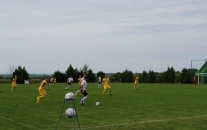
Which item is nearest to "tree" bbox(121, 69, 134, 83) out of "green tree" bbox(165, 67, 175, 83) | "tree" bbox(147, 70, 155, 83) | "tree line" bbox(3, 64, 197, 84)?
"tree line" bbox(3, 64, 197, 84)

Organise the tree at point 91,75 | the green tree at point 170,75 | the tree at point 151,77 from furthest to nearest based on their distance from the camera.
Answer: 1. the tree at point 91,75
2. the tree at point 151,77
3. the green tree at point 170,75

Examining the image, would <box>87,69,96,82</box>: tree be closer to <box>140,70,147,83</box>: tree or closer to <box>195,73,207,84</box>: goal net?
<box>140,70,147,83</box>: tree

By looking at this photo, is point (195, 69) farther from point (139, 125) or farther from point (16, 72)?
point (139, 125)

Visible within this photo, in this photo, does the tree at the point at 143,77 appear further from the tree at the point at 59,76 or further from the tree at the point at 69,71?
the tree at the point at 59,76

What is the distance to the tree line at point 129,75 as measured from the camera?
71056mm

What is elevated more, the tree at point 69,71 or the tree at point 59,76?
the tree at point 69,71

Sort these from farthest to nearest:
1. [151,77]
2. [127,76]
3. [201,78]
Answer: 1. [127,76]
2. [151,77]
3. [201,78]

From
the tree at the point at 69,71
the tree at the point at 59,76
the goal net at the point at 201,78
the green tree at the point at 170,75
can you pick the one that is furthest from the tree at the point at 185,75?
the tree at the point at 59,76

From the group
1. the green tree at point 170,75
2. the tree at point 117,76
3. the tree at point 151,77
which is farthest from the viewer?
the tree at point 117,76

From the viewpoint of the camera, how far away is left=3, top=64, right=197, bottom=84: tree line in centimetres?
7106

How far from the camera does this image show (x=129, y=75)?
8650cm

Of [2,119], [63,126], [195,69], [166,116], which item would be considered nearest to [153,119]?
[166,116]

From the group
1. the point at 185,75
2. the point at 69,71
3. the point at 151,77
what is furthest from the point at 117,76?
the point at 185,75

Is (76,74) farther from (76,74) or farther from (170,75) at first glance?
(170,75)
